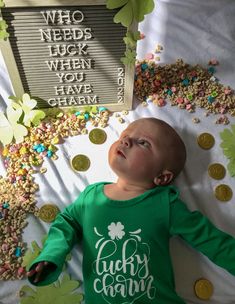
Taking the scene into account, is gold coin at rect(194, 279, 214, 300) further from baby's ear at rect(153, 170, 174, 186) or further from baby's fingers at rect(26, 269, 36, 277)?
baby's fingers at rect(26, 269, 36, 277)

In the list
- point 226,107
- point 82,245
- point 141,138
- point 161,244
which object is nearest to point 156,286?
point 161,244

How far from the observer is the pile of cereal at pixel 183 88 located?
1.12 meters

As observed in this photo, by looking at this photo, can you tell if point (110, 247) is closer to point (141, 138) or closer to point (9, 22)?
point (141, 138)

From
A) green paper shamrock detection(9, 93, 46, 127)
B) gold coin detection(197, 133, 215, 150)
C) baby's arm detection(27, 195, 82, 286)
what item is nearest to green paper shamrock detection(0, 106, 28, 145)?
green paper shamrock detection(9, 93, 46, 127)

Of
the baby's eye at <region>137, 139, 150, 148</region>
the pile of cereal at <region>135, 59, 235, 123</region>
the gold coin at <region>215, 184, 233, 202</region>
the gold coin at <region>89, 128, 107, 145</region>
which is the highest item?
the baby's eye at <region>137, 139, 150, 148</region>

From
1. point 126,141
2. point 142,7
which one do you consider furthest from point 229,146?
point 142,7

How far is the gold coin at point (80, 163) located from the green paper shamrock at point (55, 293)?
31 centimetres

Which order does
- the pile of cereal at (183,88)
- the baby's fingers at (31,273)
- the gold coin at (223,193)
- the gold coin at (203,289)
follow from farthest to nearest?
the pile of cereal at (183,88), the gold coin at (223,193), the gold coin at (203,289), the baby's fingers at (31,273)

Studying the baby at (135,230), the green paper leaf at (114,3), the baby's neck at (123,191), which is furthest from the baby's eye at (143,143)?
the green paper leaf at (114,3)

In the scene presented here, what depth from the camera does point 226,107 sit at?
3.66 feet

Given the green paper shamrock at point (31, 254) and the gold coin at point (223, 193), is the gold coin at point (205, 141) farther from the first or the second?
the green paper shamrock at point (31, 254)

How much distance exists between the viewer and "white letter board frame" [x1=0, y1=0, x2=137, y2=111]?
837mm

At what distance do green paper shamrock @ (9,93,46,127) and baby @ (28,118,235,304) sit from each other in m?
0.30

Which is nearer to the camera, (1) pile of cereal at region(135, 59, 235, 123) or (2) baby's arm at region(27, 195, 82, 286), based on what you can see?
(2) baby's arm at region(27, 195, 82, 286)
